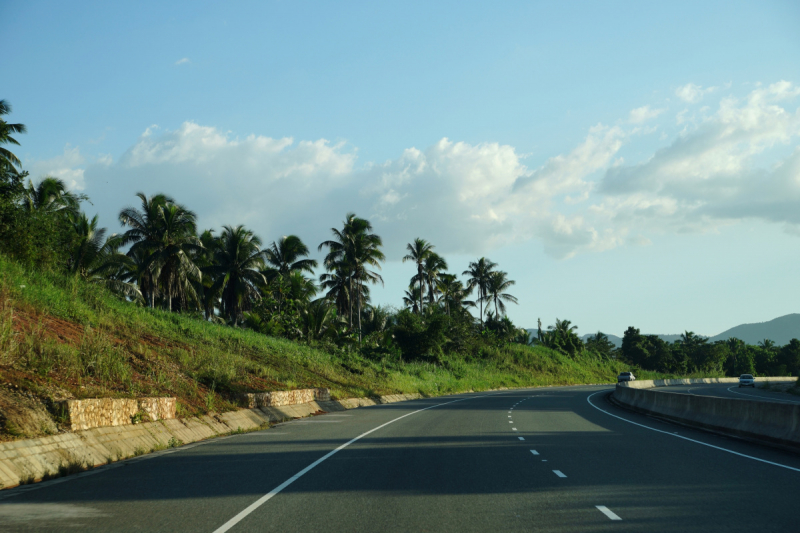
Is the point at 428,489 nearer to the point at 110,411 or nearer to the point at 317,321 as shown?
the point at 110,411

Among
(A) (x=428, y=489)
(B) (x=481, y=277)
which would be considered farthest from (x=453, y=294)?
(A) (x=428, y=489)

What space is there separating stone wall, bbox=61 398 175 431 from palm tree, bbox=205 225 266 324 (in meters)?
50.3

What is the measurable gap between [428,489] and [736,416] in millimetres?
12554

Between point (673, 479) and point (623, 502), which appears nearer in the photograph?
point (623, 502)

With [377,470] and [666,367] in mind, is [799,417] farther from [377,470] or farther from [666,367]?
[666,367]

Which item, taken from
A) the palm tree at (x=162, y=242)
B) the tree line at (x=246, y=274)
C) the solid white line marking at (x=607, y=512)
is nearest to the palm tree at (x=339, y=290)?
the tree line at (x=246, y=274)

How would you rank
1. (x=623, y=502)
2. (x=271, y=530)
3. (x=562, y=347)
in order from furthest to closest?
(x=562, y=347) < (x=623, y=502) < (x=271, y=530)

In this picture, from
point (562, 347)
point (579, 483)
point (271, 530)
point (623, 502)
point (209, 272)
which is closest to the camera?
point (271, 530)

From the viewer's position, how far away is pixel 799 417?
1439 cm

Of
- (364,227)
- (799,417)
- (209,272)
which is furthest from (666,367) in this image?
(799,417)

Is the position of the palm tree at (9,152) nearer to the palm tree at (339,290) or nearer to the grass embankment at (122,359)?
the grass embankment at (122,359)

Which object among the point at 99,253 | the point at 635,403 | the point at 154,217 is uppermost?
the point at 154,217

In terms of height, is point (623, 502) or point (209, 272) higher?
point (209, 272)

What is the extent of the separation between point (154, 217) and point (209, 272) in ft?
42.7
